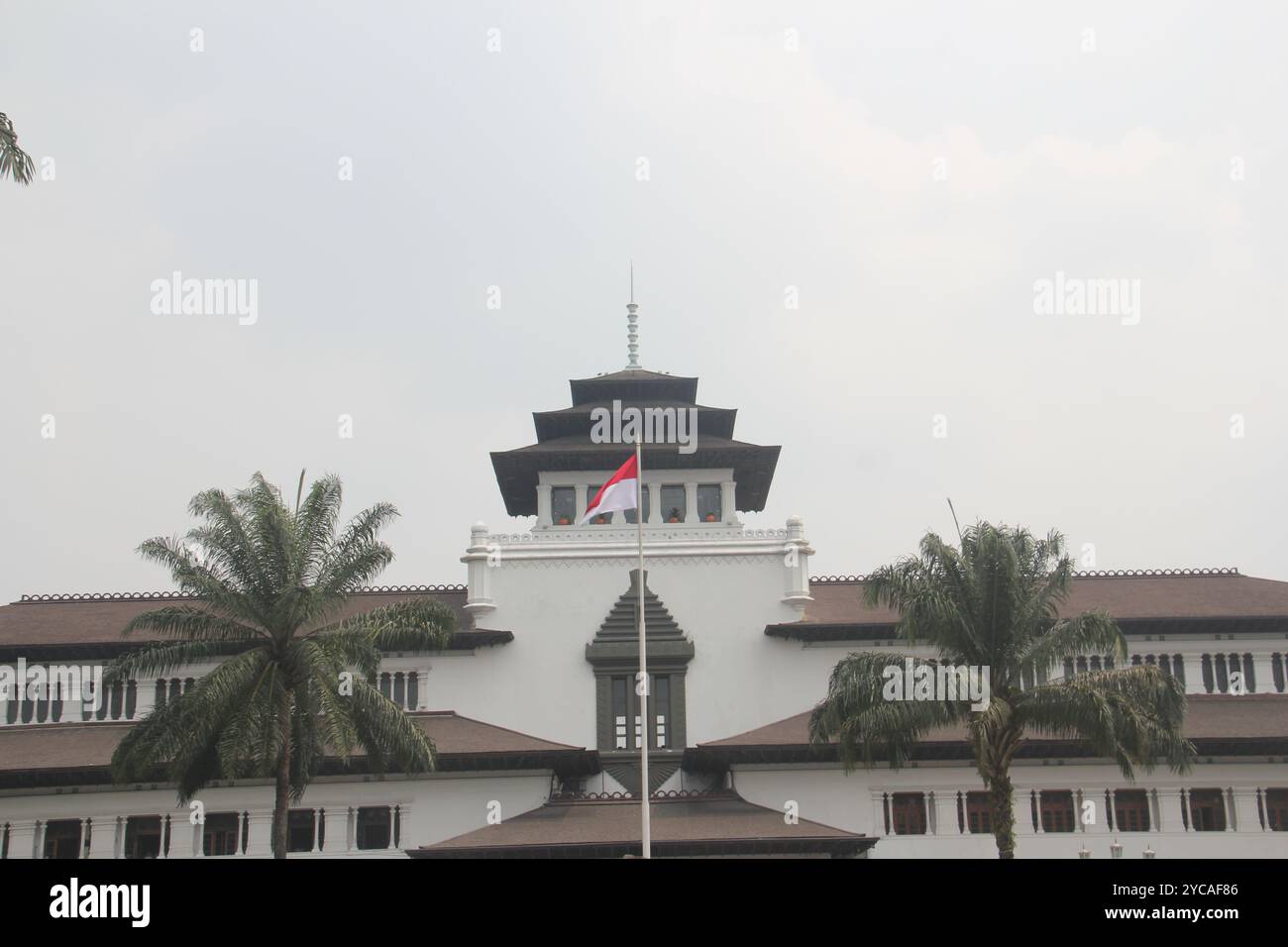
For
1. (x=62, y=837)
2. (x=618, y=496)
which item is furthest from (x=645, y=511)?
(x=62, y=837)

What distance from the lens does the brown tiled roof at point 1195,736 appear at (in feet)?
123

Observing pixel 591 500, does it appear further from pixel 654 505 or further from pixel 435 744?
pixel 435 744

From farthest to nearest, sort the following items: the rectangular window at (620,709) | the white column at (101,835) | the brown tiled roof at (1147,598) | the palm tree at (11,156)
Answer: the brown tiled roof at (1147,598) < the rectangular window at (620,709) < the white column at (101,835) < the palm tree at (11,156)

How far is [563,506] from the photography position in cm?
4497

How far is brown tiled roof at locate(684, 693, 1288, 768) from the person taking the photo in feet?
123

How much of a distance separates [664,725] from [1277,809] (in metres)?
17.4

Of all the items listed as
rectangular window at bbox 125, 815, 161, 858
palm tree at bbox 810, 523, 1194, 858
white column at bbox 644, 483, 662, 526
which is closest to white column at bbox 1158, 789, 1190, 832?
palm tree at bbox 810, 523, 1194, 858

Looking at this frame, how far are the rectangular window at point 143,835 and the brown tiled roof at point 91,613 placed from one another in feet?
18.4

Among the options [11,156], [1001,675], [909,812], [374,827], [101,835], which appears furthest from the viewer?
[909,812]

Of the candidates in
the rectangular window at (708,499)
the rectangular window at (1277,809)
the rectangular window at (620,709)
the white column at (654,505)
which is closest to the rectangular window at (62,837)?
the rectangular window at (620,709)

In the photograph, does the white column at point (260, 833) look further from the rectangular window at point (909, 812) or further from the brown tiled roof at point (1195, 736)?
the rectangular window at point (909, 812)

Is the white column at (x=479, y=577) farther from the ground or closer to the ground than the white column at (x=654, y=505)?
closer to the ground
